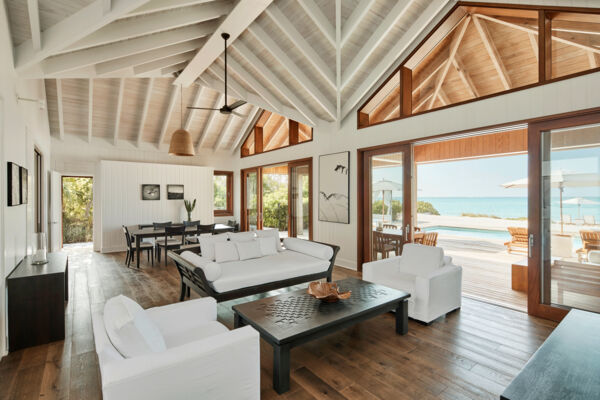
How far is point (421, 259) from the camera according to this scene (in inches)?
151

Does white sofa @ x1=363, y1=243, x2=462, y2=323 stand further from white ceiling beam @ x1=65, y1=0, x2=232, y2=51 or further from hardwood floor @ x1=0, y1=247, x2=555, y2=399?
white ceiling beam @ x1=65, y1=0, x2=232, y2=51

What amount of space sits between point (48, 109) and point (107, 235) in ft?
10.5

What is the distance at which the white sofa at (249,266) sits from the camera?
11.2ft

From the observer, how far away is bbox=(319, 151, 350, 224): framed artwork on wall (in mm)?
5951

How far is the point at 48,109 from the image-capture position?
6.77 meters

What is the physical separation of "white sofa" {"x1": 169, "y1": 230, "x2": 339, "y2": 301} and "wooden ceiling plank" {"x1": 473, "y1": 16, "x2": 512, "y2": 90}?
3172 millimetres

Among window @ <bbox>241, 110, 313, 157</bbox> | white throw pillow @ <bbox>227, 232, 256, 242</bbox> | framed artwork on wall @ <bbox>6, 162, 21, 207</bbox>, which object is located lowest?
white throw pillow @ <bbox>227, 232, 256, 242</bbox>

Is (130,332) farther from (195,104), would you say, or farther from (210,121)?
(210,121)

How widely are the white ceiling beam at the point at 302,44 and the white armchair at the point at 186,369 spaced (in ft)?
14.0

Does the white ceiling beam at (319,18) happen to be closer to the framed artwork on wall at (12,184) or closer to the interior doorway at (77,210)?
the framed artwork on wall at (12,184)

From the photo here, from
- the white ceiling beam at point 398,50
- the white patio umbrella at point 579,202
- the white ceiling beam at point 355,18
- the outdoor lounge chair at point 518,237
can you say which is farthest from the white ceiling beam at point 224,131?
the outdoor lounge chair at point 518,237

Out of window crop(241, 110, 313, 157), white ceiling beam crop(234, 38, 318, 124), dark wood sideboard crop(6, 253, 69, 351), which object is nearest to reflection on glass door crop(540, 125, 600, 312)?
white ceiling beam crop(234, 38, 318, 124)

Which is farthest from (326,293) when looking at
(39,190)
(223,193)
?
(223,193)

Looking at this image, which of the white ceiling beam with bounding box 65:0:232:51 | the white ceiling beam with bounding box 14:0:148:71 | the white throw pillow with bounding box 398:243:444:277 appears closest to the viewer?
the white ceiling beam with bounding box 14:0:148:71
